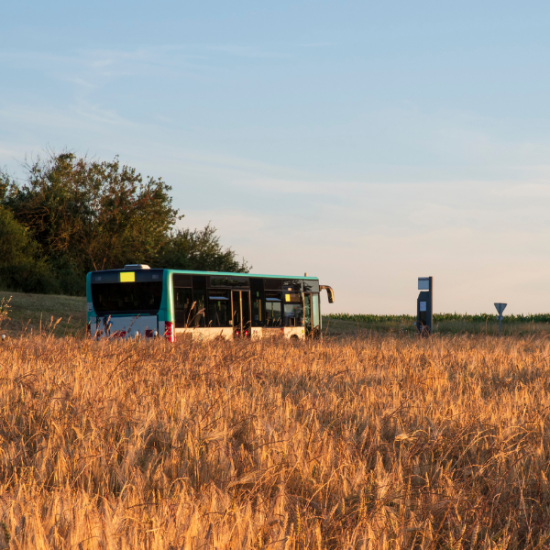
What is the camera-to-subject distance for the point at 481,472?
4805mm

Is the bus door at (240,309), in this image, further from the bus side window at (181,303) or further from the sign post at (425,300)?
the sign post at (425,300)

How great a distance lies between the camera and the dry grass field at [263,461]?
11.3ft

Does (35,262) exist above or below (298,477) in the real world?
above

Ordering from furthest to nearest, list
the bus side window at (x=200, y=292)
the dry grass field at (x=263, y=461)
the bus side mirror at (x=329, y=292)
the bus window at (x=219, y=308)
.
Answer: the bus side mirror at (x=329, y=292)
the bus window at (x=219, y=308)
the bus side window at (x=200, y=292)
the dry grass field at (x=263, y=461)

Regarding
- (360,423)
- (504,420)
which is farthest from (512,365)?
(360,423)

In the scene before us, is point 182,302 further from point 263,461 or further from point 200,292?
point 263,461

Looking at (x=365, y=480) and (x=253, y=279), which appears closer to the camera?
(x=365, y=480)

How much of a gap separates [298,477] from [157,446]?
4.39 feet

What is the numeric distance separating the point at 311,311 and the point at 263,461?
20.2 m

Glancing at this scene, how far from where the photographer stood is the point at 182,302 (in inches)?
800

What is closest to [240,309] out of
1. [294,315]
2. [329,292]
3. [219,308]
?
[219,308]

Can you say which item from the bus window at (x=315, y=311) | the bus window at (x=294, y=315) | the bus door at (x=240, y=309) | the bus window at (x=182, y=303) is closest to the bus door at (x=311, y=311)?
the bus window at (x=315, y=311)

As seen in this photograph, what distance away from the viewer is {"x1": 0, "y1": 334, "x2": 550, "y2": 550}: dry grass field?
11.3ft

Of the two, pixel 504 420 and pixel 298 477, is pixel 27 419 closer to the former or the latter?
pixel 298 477
